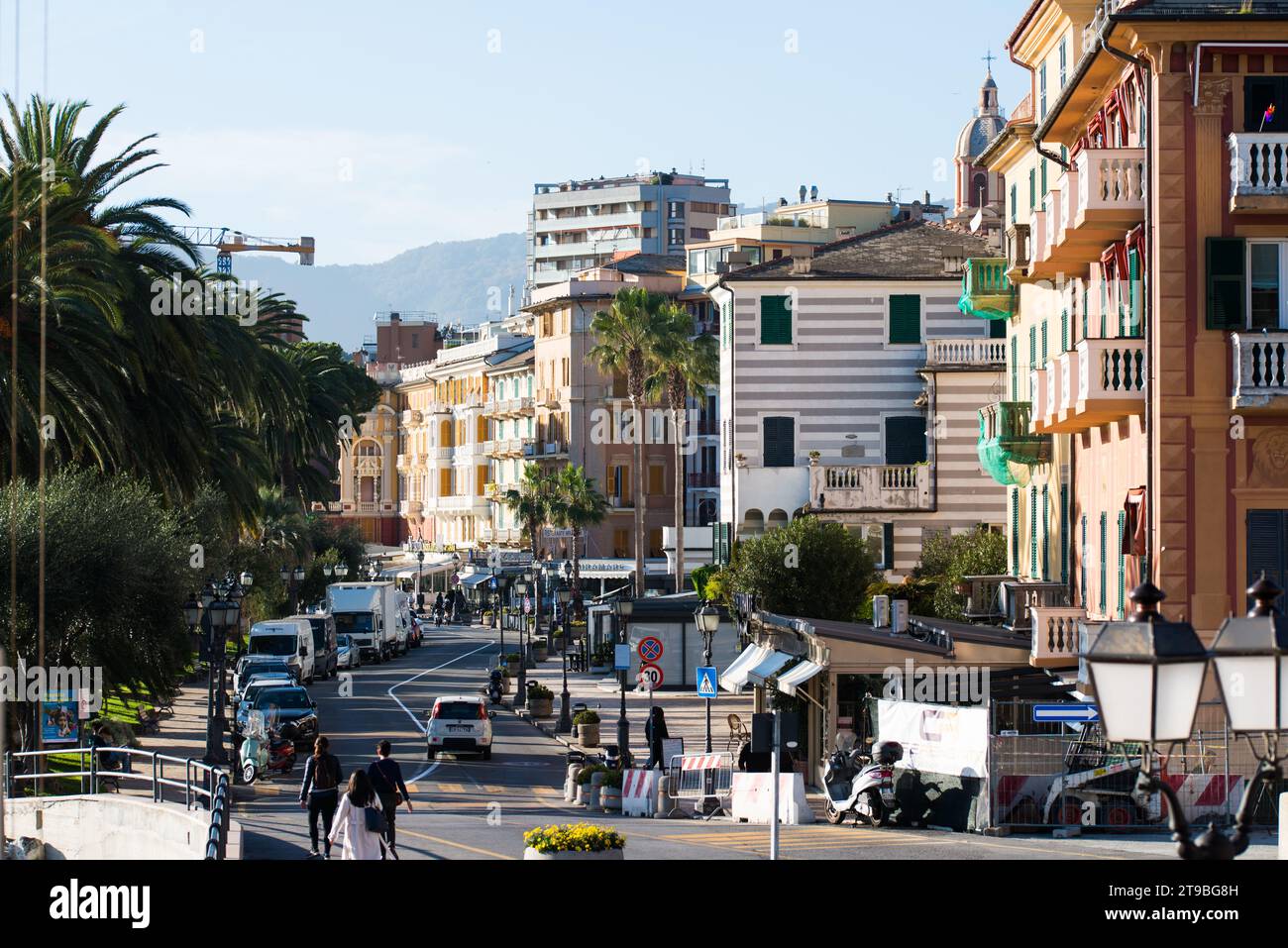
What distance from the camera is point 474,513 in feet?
443

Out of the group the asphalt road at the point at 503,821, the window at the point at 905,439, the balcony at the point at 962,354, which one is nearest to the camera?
the asphalt road at the point at 503,821

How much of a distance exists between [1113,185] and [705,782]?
11843 mm

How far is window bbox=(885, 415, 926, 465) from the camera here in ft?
204

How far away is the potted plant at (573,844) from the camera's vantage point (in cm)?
2055

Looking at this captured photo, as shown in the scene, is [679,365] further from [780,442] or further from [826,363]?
[826,363]

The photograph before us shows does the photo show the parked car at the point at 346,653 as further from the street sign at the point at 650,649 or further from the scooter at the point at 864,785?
the scooter at the point at 864,785

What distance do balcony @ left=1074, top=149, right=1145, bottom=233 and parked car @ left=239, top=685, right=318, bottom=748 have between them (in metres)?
20.9

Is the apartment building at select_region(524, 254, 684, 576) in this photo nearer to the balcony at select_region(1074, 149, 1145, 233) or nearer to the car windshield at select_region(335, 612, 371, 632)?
the car windshield at select_region(335, 612, 371, 632)

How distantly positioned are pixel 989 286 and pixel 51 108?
20190mm

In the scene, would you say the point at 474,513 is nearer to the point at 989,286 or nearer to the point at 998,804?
the point at 989,286

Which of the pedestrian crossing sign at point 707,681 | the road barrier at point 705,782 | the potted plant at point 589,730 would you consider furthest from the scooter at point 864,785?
the potted plant at point 589,730

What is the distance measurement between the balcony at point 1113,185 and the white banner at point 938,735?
726 cm
